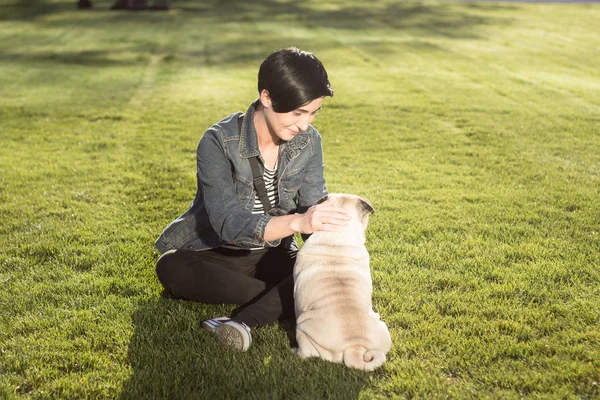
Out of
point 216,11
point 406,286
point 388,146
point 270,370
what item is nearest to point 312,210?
point 270,370

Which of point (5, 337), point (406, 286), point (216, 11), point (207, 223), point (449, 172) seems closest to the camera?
point (5, 337)

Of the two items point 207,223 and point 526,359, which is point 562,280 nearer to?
point 526,359

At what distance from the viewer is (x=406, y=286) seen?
15.1ft

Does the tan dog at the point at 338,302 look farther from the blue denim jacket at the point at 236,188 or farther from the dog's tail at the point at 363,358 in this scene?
the blue denim jacket at the point at 236,188

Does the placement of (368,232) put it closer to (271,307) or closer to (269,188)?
(269,188)

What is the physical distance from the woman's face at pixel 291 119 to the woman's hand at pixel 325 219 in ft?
1.80

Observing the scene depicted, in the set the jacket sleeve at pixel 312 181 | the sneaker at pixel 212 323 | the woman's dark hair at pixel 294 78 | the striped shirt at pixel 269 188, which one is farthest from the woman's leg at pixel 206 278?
the woman's dark hair at pixel 294 78

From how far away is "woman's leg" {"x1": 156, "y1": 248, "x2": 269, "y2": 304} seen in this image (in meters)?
4.06

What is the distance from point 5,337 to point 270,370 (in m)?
1.71

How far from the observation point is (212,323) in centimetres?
388

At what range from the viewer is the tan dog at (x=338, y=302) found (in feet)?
10.9

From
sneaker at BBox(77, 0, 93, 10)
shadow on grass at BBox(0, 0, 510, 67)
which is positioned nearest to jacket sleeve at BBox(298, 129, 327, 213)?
shadow on grass at BBox(0, 0, 510, 67)

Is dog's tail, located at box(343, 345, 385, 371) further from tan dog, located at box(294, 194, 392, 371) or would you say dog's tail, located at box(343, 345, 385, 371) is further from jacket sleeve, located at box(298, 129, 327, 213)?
jacket sleeve, located at box(298, 129, 327, 213)

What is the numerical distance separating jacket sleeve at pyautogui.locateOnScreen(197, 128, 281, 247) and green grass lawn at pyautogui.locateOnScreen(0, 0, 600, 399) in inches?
25.3
